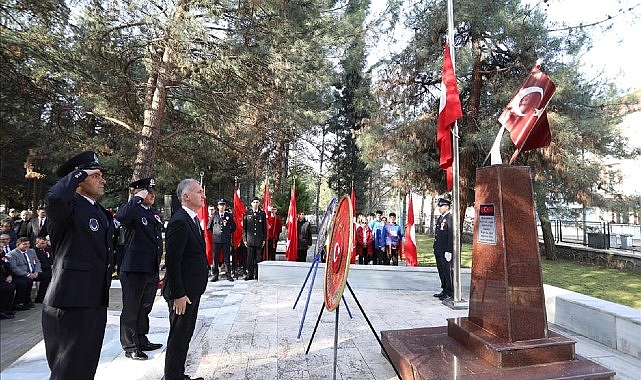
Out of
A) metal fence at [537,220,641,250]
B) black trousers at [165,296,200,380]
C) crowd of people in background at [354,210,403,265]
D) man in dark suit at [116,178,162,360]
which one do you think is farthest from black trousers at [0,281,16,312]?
metal fence at [537,220,641,250]

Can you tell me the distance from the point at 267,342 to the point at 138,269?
163 cm

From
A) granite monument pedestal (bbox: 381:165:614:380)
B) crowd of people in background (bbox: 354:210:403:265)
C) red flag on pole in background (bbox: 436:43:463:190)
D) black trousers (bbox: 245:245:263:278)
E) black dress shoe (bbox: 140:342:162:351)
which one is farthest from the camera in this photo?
crowd of people in background (bbox: 354:210:403:265)

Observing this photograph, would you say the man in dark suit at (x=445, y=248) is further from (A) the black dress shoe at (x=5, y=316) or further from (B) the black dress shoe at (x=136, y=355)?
(A) the black dress shoe at (x=5, y=316)

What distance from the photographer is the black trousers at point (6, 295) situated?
647 cm

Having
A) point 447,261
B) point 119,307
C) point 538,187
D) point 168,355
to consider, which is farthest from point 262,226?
point 538,187

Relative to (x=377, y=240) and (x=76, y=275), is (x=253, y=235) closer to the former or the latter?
(x=377, y=240)

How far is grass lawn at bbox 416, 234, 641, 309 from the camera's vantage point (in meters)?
8.48

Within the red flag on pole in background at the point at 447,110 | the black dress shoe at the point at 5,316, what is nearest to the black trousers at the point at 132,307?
the black dress shoe at the point at 5,316

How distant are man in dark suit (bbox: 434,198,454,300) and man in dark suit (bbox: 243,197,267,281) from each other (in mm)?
4122

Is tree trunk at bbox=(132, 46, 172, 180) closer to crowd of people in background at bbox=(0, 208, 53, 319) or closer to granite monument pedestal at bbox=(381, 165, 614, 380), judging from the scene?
crowd of people in background at bbox=(0, 208, 53, 319)

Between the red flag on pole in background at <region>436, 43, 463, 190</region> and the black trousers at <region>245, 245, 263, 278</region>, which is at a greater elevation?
the red flag on pole in background at <region>436, 43, 463, 190</region>

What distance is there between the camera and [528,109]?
12.7 ft

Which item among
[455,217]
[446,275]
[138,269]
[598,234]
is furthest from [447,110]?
[598,234]

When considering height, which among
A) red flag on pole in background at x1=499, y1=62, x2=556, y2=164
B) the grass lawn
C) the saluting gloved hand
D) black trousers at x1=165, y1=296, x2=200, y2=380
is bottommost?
the grass lawn
